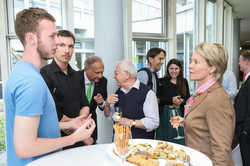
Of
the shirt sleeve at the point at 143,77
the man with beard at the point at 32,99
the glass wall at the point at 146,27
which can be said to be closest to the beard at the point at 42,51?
the man with beard at the point at 32,99

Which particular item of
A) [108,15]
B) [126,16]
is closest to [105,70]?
[108,15]

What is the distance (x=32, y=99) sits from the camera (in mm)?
934

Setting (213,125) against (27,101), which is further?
(213,125)

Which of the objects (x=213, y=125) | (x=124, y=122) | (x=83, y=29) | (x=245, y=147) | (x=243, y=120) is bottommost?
(x=245, y=147)

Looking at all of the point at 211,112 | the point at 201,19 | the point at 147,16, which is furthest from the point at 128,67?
the point at 201,19

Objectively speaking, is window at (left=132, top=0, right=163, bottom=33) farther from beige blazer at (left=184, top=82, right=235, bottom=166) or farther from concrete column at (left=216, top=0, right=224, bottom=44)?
concrete column at (left=216, top=0, right=224, bottom=44)

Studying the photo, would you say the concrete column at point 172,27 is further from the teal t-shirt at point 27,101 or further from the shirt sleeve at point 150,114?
the teal t-shirt at point 27,101

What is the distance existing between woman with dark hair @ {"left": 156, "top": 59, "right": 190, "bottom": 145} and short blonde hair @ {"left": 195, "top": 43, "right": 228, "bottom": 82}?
1666 mm

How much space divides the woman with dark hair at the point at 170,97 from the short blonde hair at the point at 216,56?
1.67m

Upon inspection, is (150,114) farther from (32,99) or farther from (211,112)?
(32,99)

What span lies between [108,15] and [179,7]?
297cm

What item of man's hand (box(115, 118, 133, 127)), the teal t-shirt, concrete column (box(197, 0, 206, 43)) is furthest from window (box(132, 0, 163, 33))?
the teal t-shirt

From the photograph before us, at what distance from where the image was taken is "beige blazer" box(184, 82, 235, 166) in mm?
1313

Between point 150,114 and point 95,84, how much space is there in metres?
0.88
